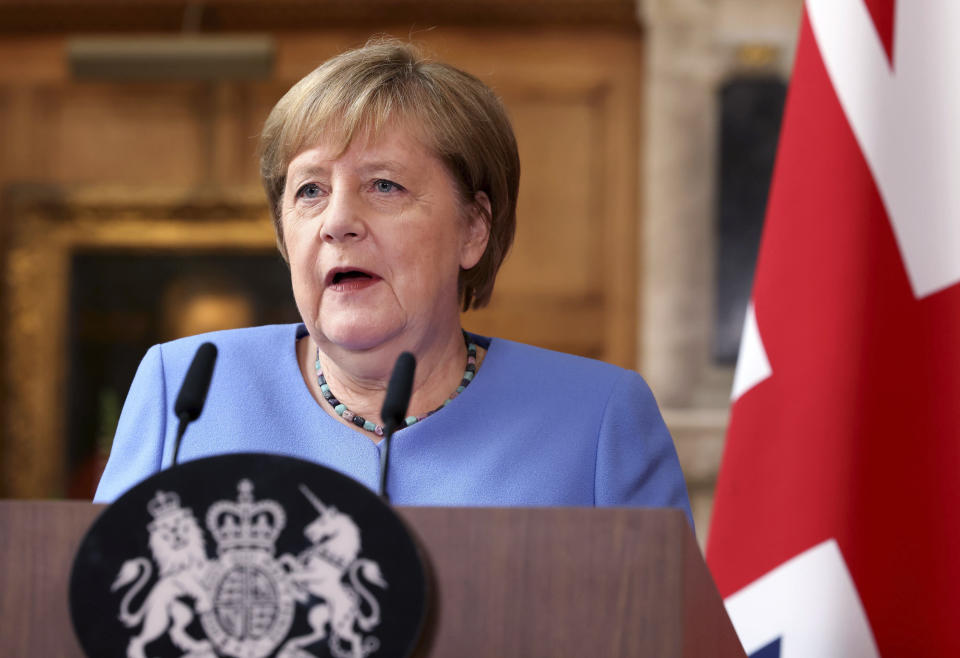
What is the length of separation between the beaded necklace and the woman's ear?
0.37 feet

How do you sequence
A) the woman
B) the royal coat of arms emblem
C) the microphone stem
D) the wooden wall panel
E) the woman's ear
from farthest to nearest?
the wooden wall panel → the woman's ear → the woman → the microphone stem → the royal coat of arms emblem

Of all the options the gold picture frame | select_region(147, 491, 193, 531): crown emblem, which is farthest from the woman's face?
the gold picture frame

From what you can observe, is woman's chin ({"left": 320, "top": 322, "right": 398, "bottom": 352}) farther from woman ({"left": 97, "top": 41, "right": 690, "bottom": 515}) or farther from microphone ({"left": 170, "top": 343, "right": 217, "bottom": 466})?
microphone ({"left": 170, "top": 343, "right": 217, "bottom": 466})

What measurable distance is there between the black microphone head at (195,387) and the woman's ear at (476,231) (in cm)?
63

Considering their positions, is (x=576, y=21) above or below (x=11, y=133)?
above

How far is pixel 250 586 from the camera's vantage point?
780mm

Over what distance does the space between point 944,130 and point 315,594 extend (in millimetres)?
1330

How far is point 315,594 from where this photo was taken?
2.56 feet

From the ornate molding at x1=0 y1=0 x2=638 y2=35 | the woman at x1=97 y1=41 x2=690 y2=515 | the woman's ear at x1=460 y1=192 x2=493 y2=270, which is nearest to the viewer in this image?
the woman at x1=97 y1=41 x2=690 y2=515

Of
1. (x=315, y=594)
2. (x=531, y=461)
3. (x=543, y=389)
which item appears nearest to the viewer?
(x=315, y=594)

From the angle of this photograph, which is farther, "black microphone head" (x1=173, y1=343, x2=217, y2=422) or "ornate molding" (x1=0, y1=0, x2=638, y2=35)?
"ornate molding" (x1=0, y1=0, x2=638, y2=35)

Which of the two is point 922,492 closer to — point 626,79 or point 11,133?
point 626,79

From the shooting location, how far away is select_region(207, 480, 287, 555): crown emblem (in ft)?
2.57

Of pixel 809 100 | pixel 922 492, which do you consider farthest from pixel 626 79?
pixel 922 492
